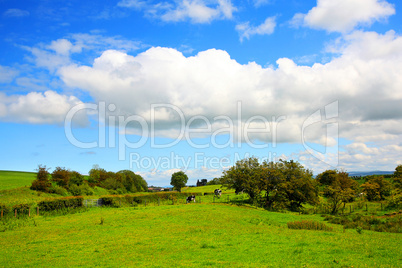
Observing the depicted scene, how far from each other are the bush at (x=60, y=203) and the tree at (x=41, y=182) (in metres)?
19.0

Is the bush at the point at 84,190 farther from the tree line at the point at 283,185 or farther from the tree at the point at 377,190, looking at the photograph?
the tree at the point at 377,190

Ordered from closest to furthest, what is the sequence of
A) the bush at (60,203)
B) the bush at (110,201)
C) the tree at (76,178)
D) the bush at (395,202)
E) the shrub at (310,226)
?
1. the shrub at (310,226)
2. the bush at (60,203)
3. the bush at (395,202)
4. the bush at (110,201)
5. the tree at (76,178)

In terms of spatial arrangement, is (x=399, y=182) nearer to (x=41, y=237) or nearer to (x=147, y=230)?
(x=147, y=230)

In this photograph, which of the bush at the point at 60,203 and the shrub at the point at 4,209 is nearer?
the shrub at the point at 4,209

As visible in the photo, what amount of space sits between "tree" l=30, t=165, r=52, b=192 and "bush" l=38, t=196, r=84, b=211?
1896 cm

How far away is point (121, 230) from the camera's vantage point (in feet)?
78.9

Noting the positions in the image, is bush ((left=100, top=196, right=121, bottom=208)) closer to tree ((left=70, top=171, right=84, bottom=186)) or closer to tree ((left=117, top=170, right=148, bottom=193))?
tree ((left=70, top=171, right=84, bottom=186))

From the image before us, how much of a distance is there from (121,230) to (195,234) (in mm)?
6972

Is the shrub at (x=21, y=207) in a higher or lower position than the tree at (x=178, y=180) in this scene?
higher

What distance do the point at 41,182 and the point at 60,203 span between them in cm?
2115

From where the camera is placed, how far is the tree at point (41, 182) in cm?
5780

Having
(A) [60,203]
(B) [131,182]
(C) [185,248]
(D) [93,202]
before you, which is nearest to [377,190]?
(D) [93,202]

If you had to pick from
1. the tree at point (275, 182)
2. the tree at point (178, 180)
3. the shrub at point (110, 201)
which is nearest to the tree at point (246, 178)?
the tree at point (275, 182)

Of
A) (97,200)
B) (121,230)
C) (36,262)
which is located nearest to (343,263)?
(36,262)
